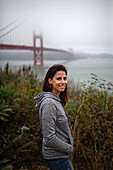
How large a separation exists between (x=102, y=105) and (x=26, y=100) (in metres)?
0.96

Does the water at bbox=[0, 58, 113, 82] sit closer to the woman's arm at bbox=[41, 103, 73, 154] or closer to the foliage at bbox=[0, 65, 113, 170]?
the foliage at bbox=[0, 65, 113, 170]

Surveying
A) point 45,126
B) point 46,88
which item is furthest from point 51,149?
point 46,88

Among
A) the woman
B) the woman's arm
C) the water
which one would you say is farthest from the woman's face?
the water

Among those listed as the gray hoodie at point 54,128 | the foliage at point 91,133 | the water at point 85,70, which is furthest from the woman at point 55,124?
the water at point 85,70

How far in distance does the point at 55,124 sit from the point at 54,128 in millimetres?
30

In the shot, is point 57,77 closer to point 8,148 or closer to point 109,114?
point 109,114

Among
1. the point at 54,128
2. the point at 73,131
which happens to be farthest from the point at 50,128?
the point at 73,131

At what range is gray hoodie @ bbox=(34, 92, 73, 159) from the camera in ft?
2.52

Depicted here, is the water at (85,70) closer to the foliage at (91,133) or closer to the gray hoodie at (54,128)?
the foliage at (91,133)

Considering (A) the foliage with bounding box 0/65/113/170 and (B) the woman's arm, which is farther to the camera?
(A) the foliage with bounding box 0/65/113/170

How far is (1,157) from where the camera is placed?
177 centimetres

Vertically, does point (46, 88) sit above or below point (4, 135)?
above

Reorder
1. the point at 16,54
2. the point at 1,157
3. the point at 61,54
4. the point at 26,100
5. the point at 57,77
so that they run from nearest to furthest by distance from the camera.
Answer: the point at 57,77, the point at 1,157, the point at 26,100, the point at 16,54, the point at 61,54

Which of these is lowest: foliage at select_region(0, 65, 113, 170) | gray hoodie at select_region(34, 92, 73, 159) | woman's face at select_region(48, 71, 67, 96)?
foliage at select_region(0, 65, 113, 170)
